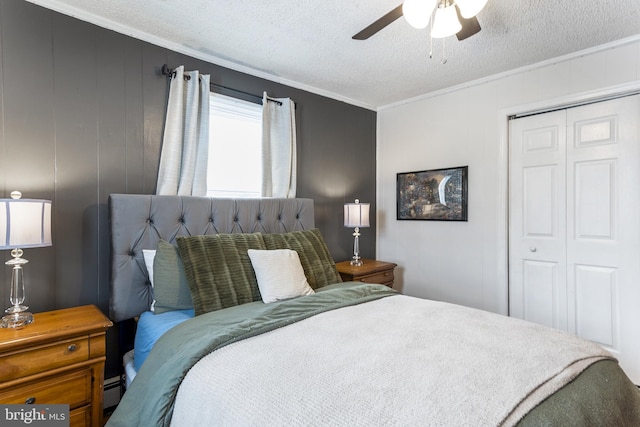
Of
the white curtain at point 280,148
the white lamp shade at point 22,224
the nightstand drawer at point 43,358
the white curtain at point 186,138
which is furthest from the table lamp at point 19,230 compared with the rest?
the white curtain at point 280,148

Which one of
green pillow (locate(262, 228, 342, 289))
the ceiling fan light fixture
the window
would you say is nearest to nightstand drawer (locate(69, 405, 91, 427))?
green pillow (locate(262, 228, 342, 289))

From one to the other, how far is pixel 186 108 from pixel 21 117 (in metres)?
0.90

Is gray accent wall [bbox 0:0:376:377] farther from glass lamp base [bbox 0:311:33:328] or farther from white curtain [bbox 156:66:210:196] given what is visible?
glass lamp base [bbox 0:311:33:328]

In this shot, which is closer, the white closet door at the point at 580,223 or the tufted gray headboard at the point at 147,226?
the tufted gray headboard at the point at 147,226

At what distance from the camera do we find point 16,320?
60.4 inches

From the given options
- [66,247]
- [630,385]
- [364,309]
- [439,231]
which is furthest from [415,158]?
[66,247]

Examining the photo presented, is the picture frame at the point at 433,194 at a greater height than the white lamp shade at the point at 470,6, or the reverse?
the white lamp shade at the point at 470,6

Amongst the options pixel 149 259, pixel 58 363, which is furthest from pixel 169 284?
pixel 58 363

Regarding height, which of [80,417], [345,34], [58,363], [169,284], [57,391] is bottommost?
[80,417]

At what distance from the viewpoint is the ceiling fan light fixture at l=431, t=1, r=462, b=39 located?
1.54m

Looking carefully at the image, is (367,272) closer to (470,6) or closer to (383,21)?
(383,21)

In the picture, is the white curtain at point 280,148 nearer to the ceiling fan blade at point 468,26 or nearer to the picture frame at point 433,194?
the picture frame at point 433,194

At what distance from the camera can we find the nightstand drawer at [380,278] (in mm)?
3021

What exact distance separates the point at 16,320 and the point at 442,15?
2.45m
